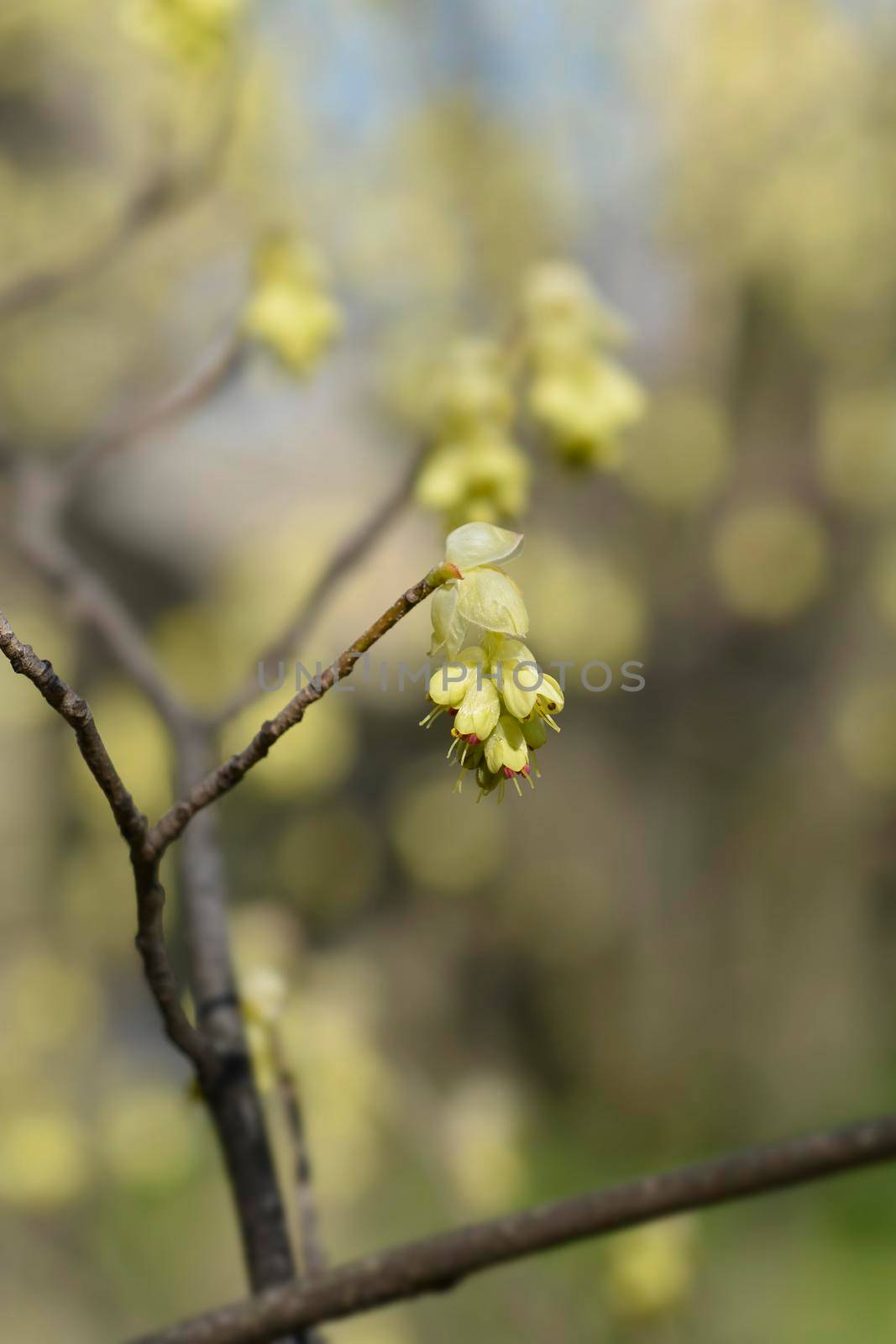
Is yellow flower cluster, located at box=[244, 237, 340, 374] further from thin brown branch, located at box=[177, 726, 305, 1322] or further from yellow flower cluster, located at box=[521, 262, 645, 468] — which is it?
thin brown branch, located at box=[177, 726, 305, 1322]

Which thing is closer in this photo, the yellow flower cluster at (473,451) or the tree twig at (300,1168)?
the tree twig at (300,1168)

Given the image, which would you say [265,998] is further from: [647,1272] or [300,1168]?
[647,1272]

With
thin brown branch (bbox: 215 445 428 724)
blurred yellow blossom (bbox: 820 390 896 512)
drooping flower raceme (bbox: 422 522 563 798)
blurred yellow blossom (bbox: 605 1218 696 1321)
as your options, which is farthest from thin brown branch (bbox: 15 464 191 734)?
blurred yellow blossom (bbox: 820 390 896 512)

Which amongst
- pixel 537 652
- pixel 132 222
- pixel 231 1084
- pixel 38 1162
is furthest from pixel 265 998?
pixel 537 652

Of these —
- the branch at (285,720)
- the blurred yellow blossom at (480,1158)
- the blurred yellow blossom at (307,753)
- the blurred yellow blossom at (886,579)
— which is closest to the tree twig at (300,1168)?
the branch at (285,720)

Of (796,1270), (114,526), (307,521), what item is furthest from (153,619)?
(796,1270)

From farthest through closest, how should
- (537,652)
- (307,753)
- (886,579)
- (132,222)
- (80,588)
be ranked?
(886,579) < (537,652) < (307,753) < (132,222) < (80,588)

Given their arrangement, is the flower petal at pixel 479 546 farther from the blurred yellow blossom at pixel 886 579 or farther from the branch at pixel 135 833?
the blurred yellow blossom at pixel 886 579
